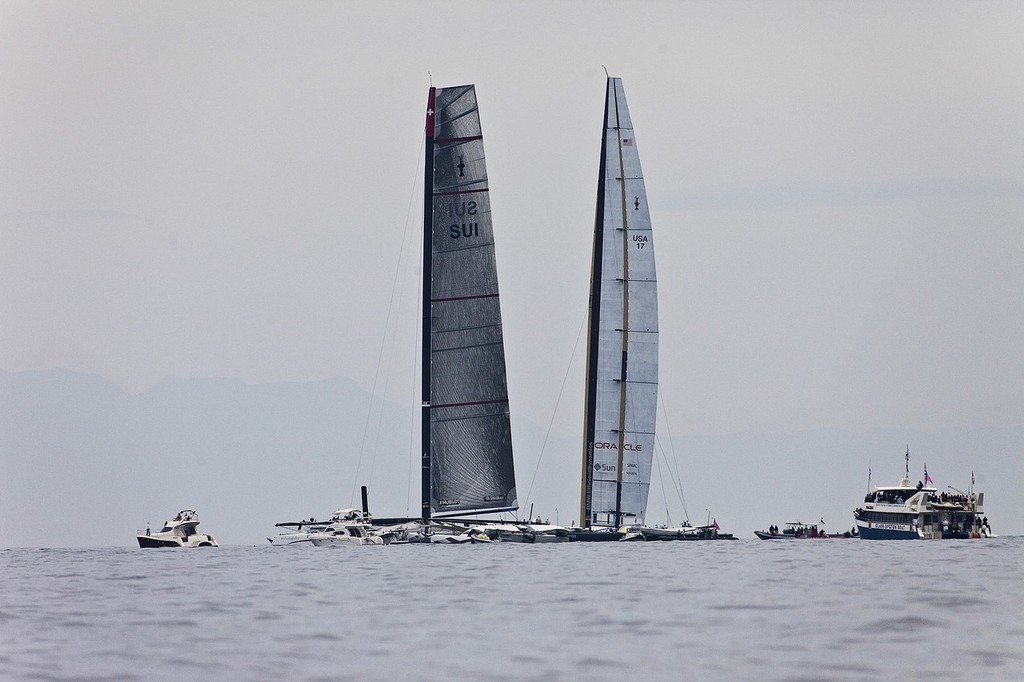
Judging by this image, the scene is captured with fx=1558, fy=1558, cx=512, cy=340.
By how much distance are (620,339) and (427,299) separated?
48.0ft

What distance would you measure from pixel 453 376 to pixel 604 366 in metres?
13.0

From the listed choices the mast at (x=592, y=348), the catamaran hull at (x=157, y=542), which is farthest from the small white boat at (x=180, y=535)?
the mast at (x=592, y=348)

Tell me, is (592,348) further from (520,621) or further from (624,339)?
(520,621)

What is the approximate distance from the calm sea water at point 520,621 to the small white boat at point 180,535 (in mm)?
27628

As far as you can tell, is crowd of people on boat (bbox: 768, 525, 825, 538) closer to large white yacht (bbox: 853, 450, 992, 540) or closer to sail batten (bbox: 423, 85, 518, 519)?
large white yacht (bbox: 853, 450, 992, 540)

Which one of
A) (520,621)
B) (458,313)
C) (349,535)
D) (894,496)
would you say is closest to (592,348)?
(458,313)

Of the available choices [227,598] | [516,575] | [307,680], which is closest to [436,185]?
[516,575]

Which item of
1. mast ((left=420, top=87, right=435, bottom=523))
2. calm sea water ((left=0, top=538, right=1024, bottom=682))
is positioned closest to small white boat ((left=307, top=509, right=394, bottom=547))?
mast ((left=420, top=87, right=435, bottom=523))

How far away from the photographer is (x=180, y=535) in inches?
3509

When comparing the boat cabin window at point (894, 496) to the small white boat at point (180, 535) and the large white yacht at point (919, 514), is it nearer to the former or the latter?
the large white yacht at point (919, 514)

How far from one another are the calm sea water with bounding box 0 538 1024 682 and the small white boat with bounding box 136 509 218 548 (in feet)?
90.6

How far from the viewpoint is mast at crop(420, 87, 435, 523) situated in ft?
270

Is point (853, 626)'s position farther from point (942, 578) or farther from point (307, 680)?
point (942, 578)

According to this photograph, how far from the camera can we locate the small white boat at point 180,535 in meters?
88.0
